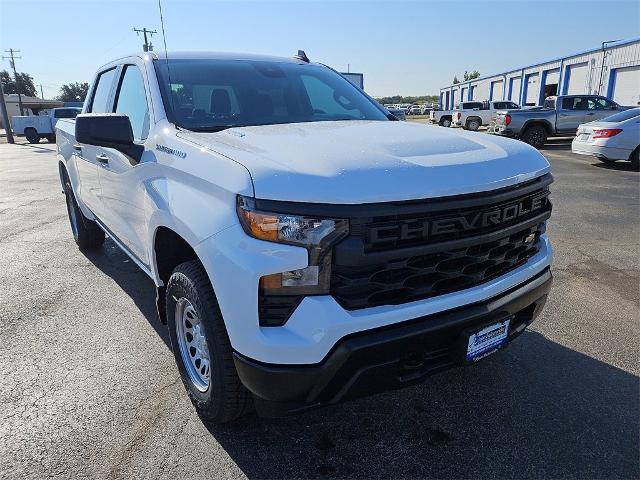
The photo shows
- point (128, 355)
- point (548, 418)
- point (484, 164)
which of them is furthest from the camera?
point (128, 355)

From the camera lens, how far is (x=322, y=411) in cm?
259

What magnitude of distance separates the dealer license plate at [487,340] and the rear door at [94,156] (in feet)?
9.90

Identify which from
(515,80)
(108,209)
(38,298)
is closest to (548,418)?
(108,209)

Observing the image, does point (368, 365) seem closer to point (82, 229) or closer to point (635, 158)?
point (82, 229)

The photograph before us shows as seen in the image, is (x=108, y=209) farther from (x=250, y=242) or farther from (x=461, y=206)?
(x=461, y=206)

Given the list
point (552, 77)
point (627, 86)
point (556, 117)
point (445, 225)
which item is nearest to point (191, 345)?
point (445, 225)

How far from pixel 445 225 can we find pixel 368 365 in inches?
25.9

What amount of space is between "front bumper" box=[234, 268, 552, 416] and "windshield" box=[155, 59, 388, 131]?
59.1 inches

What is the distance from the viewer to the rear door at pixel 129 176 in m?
2.88

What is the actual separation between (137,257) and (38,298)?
152cm

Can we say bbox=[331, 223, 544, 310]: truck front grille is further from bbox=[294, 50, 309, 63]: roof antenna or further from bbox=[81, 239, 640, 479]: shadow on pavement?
bbox=[294, 50, 309, 63]: roof antenna

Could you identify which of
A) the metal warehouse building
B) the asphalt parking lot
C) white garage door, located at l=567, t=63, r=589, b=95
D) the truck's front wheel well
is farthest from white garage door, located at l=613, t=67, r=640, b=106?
the truck's front wheel well

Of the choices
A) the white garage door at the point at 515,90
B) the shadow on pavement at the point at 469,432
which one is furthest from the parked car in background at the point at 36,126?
the white garage door at the point at 515,90

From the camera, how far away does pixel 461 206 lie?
6.45 ft
